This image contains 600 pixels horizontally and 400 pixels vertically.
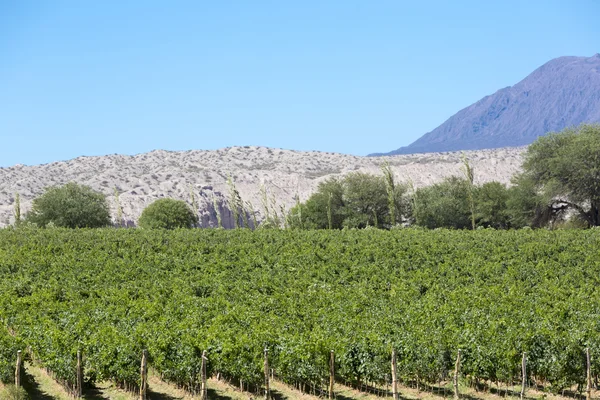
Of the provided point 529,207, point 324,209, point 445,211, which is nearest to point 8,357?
point 529,207

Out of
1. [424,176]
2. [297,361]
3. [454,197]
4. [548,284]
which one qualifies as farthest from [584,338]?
[424,176]

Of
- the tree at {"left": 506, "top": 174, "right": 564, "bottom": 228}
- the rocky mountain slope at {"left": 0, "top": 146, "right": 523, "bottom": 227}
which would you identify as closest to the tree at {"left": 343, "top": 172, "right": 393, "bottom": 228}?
the tree at {"left": 506, "top": 174, "right": 564, "bottom": 228}

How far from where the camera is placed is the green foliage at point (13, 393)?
74.6 ft

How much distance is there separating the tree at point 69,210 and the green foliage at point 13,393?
225 ft

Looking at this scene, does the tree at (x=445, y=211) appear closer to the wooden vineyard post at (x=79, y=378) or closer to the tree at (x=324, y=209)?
the tree at (x=324, y=209)

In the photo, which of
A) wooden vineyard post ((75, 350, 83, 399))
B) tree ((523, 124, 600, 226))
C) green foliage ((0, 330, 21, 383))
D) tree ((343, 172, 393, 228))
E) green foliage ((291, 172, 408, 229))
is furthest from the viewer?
green foliage ((291, 172, 408, 229))

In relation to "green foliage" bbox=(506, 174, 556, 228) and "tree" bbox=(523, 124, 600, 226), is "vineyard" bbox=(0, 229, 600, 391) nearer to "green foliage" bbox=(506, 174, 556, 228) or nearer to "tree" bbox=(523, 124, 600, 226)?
"tree" bbox=(523, 124, 600, 226)

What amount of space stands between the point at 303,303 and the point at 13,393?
16216mm

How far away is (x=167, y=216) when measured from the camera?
94125 millimetres

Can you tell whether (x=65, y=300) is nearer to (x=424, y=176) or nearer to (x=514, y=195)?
(x=514, y=195)

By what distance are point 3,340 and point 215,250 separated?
87.1 ft

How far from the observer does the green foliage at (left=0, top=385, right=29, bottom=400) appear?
22.7m

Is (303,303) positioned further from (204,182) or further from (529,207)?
(204,182)

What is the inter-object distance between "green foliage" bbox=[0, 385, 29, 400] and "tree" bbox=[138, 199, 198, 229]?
6905cm
